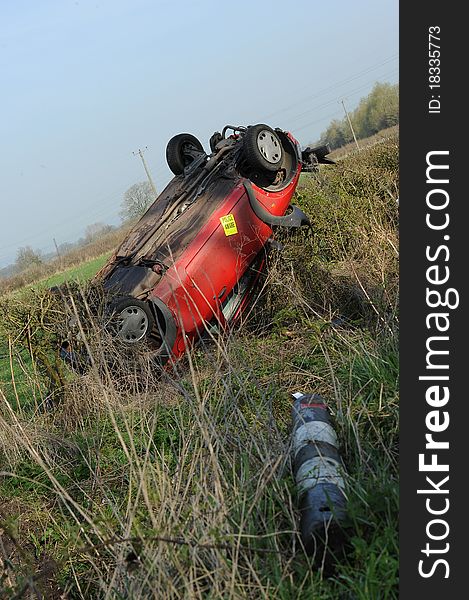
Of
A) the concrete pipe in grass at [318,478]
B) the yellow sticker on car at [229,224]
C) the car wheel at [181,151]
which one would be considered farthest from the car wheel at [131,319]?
the car wheel at [181,151]

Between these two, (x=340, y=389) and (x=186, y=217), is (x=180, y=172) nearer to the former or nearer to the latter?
(x=186, y=217)

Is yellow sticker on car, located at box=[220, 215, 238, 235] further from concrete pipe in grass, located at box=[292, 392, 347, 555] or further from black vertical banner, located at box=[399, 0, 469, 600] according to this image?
black vertical banner, located at box=[399, 0, 469, 600]

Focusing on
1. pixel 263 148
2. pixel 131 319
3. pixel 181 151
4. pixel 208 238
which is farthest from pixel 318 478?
pixel 181 151

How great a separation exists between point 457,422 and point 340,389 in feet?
4.35

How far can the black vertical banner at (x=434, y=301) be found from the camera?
2.71 metres

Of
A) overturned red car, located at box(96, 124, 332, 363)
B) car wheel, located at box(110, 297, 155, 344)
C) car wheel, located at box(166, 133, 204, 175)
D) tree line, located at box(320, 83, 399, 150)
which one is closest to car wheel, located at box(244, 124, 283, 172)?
overturned red car, located at box(96, 124, 332, 363)

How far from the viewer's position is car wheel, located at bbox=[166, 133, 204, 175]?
8.77m

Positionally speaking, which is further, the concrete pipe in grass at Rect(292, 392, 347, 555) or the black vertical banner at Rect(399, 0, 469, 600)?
the concrete pipe in grass at Rect(292, 392, 347, 555)

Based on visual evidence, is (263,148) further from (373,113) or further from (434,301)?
(373,113)

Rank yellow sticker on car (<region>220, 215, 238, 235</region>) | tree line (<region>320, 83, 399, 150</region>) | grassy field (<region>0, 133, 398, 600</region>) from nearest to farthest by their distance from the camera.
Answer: grassy field (<region>0, 133, 398, 600</region>)
yellow sticker on car (<region>220, 215, 238, 235</region>)
tree line (<region>320, 83, 399, 150</region>)

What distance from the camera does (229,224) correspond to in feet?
23.5

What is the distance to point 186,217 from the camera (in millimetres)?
7398

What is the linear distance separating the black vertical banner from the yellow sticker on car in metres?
3.94

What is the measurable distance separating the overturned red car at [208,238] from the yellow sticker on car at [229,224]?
1cm
